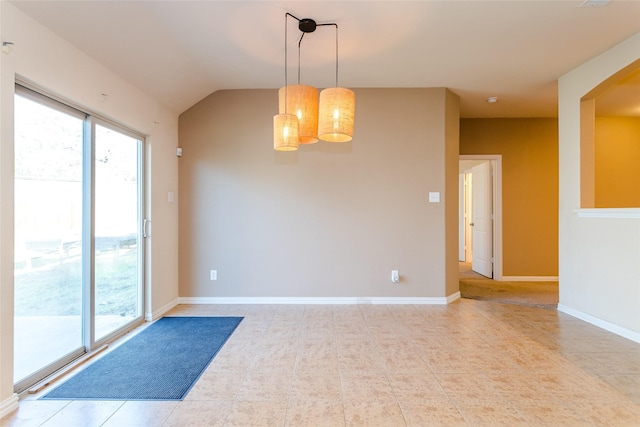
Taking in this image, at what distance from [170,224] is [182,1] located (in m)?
2.37

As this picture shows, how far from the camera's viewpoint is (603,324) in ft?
10.3

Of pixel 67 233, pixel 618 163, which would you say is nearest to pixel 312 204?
pixel 67 233

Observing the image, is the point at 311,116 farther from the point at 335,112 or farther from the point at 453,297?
the point at 453,297

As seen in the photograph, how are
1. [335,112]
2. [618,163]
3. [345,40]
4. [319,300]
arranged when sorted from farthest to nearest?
1. [618,163]
2. [319,300]
3. [345,40]
4. [335,112]

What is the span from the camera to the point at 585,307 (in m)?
3.35

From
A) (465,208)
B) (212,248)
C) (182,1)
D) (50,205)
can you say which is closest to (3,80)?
(50,205)

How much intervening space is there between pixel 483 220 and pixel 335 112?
15.0 ft

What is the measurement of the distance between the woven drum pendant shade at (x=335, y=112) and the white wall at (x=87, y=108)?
1.84 meters

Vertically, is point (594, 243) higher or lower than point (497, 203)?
lower

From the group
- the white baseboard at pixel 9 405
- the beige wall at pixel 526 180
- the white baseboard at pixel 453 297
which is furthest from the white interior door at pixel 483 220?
the white baseboard at pixel 9 405

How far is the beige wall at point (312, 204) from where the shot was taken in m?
3.96

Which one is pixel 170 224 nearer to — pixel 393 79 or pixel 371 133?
pixel 371 133

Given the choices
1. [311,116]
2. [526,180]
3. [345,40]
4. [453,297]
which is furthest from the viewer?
[526,180]

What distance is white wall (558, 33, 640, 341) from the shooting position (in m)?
2.86
